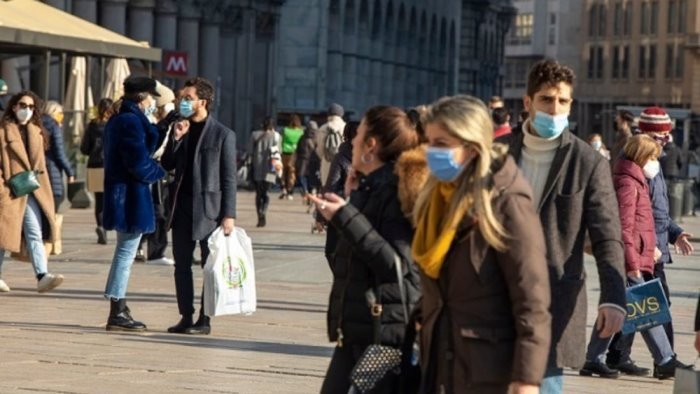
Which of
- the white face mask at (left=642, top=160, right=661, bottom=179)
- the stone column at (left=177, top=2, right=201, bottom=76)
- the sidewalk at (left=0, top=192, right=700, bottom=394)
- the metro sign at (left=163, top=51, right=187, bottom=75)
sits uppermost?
the stone column at (left=177, top=2, right=201, bottom=76)

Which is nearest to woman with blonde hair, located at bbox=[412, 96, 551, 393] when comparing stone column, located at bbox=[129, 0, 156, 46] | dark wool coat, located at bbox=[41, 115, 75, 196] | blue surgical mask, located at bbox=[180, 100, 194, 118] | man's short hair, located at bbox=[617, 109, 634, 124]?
blue surgical mask, located at bbox=[180, 100, 194, 118]

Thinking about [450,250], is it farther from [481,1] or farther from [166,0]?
[481,1]

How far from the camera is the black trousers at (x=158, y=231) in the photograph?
67.9ft

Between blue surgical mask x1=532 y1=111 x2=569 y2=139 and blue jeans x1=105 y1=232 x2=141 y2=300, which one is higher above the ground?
blue surgical mask x1=532 y1=111 x2=569 y2=139

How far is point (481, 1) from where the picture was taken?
12338 centimetres

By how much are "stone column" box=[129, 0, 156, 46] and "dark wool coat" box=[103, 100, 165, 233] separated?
146ft

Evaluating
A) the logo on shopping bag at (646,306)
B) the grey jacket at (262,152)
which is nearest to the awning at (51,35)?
the grey jacket at (262,152)

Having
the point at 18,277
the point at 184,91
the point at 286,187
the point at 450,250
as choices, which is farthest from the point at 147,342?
the point at 286,187

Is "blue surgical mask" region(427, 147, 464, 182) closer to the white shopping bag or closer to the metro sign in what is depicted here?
the white shopping bag

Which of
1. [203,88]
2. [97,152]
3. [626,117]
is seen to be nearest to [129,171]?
[203,88]

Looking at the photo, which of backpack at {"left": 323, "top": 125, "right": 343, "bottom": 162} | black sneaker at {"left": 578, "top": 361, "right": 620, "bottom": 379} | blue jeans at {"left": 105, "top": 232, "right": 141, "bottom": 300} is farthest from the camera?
backpack at {"left": 323, "top": 125, "right": 343, "bottom": 162}

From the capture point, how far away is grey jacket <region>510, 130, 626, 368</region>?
790cm

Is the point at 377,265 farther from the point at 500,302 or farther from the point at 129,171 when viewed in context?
the point at 129,171

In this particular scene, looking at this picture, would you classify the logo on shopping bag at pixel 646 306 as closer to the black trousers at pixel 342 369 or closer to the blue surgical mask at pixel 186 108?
the blue surgical mask at pixel 186 108
